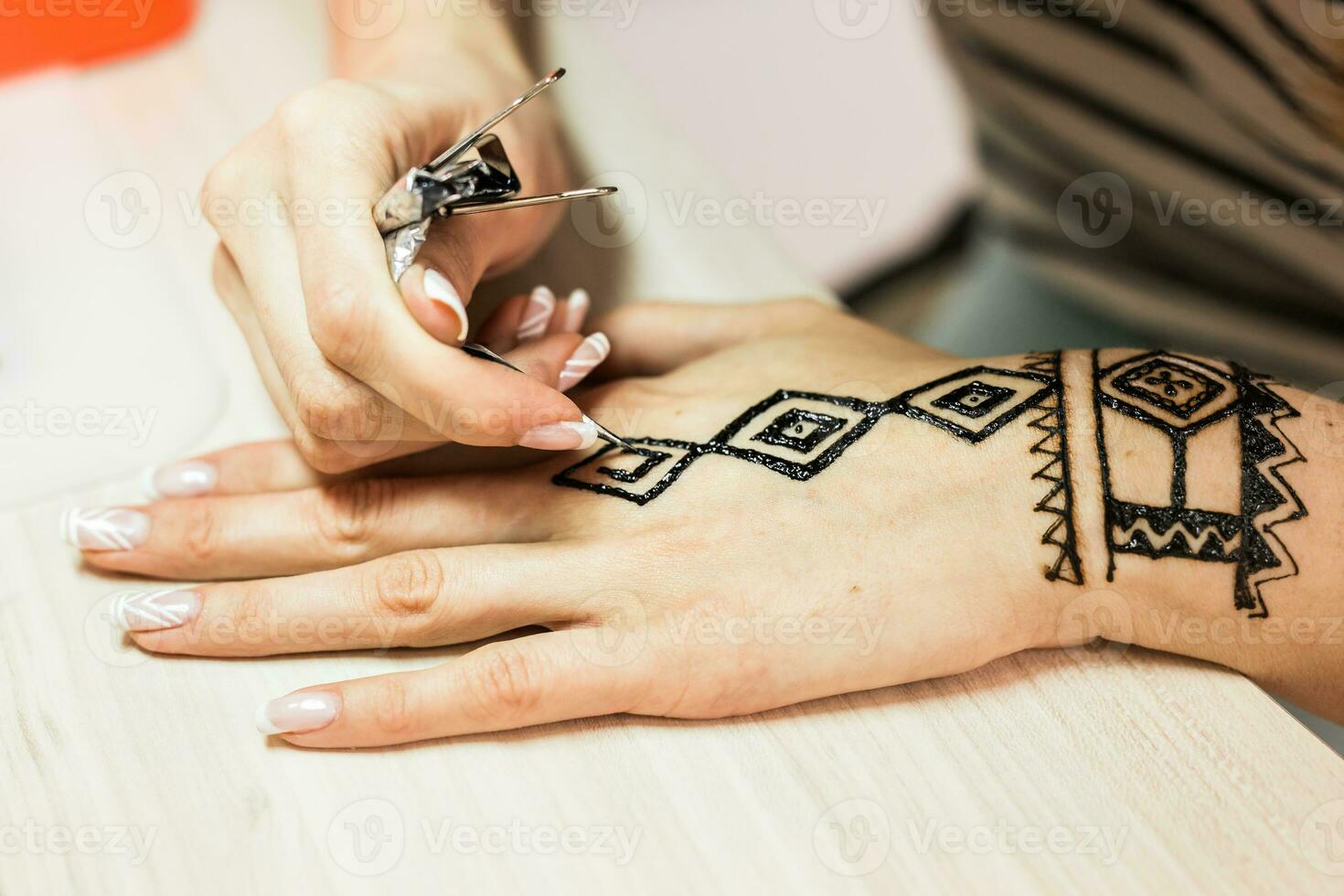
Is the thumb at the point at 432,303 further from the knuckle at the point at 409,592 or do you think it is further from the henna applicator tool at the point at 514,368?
the knuckle at the point at 409,592

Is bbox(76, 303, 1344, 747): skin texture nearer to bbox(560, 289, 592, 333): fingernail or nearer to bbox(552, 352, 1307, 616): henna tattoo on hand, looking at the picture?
bbox(552, 352, 1307, 616): henna tattoo on hand

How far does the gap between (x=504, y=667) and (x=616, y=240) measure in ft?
1.92

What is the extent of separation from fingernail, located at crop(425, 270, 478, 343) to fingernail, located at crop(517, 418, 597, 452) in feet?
0.34

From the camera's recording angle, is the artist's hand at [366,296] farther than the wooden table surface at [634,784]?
Yes

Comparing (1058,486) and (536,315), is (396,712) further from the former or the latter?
(1058,486)

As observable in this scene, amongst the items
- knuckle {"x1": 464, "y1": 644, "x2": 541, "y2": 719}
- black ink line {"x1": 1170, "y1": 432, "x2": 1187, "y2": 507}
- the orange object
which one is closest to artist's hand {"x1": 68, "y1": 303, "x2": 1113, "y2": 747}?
knuckle {"x1": 464, "y1": 644, "x2": 541, "y2": 719}

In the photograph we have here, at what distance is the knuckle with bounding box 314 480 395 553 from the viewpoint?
92 centimetres

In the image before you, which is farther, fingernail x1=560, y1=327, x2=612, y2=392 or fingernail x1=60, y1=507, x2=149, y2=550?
fingernail x1=560, y1=327, x2=612, y2=392

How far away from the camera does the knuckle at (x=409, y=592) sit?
0.82 meters

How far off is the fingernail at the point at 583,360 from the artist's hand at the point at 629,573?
0.18 ft

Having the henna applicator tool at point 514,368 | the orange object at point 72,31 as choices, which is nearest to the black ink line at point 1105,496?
the henna applicator tool at point 514,368

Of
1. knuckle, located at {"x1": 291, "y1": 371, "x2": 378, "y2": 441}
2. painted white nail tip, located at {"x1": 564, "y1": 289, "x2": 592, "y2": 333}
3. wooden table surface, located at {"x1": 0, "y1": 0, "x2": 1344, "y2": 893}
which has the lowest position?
wooden table surface, located at {"x1": 0, "y1": 0, "x2": 1344, "y2": 893}

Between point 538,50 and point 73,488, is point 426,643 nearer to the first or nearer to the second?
point 73,488

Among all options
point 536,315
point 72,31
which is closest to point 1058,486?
point 536,315
